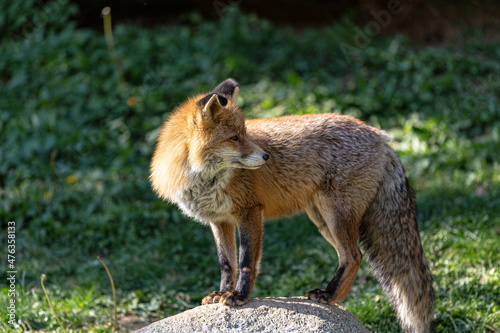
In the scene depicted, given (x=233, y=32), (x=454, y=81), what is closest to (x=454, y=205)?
(x=454, y=81)

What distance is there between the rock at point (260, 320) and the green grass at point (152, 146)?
96cm

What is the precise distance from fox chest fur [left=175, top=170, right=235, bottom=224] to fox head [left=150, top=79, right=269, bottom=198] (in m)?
0.05

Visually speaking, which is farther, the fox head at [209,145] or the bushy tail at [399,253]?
the bushy tail at [399,253]

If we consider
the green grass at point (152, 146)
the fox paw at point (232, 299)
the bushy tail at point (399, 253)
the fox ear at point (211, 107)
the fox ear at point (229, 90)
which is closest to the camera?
the fox ear at point (211, 107)

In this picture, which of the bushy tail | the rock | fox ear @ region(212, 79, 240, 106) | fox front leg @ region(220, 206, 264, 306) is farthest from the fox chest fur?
the bushy tail

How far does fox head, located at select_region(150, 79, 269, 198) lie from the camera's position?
3.56 meters

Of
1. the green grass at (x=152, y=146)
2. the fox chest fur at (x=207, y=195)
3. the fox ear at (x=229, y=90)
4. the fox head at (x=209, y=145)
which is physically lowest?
the green grass at (x=152, y=146)

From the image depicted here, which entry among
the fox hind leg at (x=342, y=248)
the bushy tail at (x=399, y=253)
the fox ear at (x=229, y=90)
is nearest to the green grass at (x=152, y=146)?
the bushy tail at (x=399, y=253)

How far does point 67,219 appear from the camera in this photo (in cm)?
674

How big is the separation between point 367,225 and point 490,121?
4.49 meters

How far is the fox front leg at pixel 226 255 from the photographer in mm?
3932

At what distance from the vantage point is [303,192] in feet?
13.0

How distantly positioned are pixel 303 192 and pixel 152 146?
4.27 metres

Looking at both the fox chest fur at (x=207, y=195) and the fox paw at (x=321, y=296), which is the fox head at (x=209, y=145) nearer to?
the fox chest fur at (x=207, y=195)
